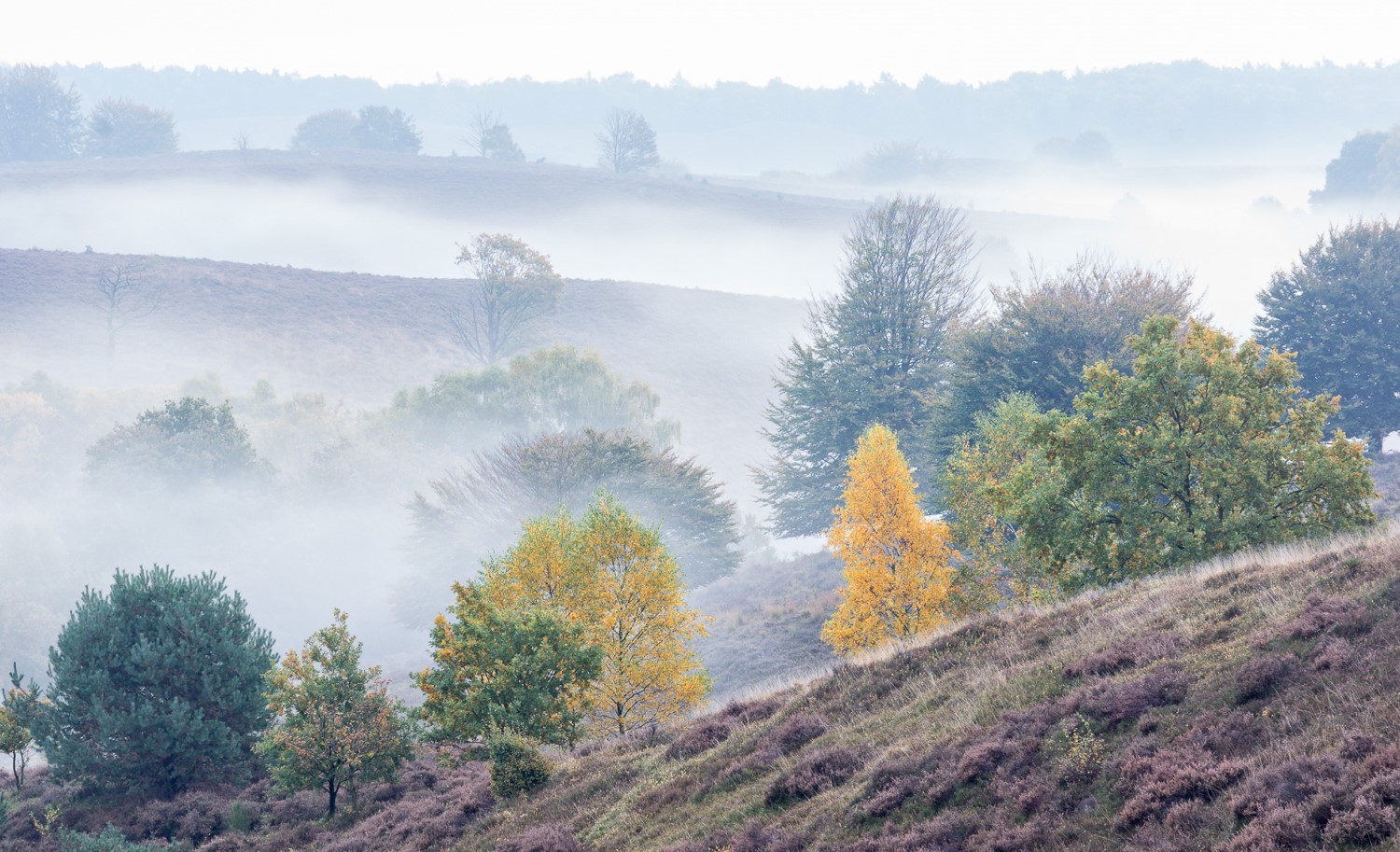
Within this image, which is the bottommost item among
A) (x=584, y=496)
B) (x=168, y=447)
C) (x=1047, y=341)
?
(x=584, y=496)

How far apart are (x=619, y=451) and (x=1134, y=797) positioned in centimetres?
5452

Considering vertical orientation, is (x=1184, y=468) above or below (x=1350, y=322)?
below

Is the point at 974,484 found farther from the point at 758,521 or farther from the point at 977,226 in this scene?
the point at 977,226

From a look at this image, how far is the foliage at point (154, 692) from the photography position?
28.7m

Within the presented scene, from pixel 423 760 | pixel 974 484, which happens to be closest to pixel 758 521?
pixel 974 484

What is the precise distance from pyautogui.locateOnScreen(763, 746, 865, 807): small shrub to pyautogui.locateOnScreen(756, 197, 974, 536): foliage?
145 feet

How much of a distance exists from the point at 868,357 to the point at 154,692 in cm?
4447

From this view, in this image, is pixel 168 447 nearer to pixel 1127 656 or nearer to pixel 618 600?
pixel 618 600

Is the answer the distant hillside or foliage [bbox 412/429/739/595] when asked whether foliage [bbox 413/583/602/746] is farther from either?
the distant hillside

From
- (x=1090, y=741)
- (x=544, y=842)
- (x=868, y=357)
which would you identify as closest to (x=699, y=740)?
(x=544, y=842)

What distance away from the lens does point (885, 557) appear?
34875mm

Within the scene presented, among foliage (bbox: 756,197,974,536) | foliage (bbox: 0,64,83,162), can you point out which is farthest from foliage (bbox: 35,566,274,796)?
foliage (bbox: 0,64,83,162)

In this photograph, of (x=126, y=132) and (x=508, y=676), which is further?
(x=126, y=132)

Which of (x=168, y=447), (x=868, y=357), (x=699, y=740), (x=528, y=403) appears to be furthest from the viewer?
(x=528, y=403)
